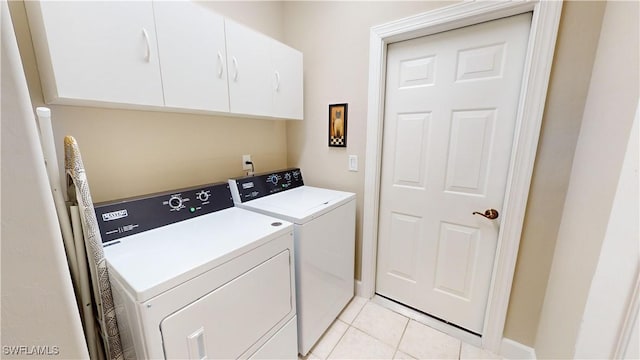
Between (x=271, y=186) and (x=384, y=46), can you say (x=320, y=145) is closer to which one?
(x=271, y=186)

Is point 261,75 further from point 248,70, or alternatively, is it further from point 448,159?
point 448,159

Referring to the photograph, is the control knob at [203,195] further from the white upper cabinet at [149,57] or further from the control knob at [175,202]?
the white upper cabinet at [149,57]

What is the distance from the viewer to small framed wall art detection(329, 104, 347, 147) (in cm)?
188

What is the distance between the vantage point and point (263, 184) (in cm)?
173

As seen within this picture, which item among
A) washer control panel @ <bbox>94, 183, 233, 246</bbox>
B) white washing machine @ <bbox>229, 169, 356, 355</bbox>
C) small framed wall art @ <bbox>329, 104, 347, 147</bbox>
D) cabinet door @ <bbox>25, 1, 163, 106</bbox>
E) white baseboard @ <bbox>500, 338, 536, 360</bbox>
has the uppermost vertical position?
cabinet door @ <bbox>25, 1, 163, 106</bbox>

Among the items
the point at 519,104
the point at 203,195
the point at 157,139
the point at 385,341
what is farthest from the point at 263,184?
the point at 519,104

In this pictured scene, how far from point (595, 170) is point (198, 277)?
162cm

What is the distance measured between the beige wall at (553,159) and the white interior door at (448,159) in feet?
0.50

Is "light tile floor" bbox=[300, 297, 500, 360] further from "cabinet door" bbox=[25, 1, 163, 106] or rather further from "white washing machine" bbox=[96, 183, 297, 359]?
"cabinet door" bbox=[25, 1, 163, 106]

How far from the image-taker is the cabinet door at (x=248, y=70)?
4.49 feet

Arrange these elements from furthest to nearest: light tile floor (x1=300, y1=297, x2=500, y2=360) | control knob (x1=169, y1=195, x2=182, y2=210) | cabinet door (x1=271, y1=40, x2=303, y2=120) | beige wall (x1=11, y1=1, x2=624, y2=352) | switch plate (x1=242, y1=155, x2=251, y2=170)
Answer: switch plate (x1=242, y1=155, x2=251, y2=170) < cabinet door (x1=271, y1=40, x2=303, y2=120) < light tile floor (x1=300, y1=297, x2=500, y2=360) < control knob (x1=169, y1=195, x2=182, y2=210) < beige wall (x1=11, y1=1, x2=624, y2=352)

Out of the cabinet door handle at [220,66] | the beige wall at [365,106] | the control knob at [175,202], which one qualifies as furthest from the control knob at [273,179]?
the cabinet door handle at [220,66]

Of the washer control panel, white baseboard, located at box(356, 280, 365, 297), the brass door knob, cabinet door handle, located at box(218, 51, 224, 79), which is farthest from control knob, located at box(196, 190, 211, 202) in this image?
the brass door knob

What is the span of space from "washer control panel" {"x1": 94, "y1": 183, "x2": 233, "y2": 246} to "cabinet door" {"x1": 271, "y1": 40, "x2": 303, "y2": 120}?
2.30 ft
